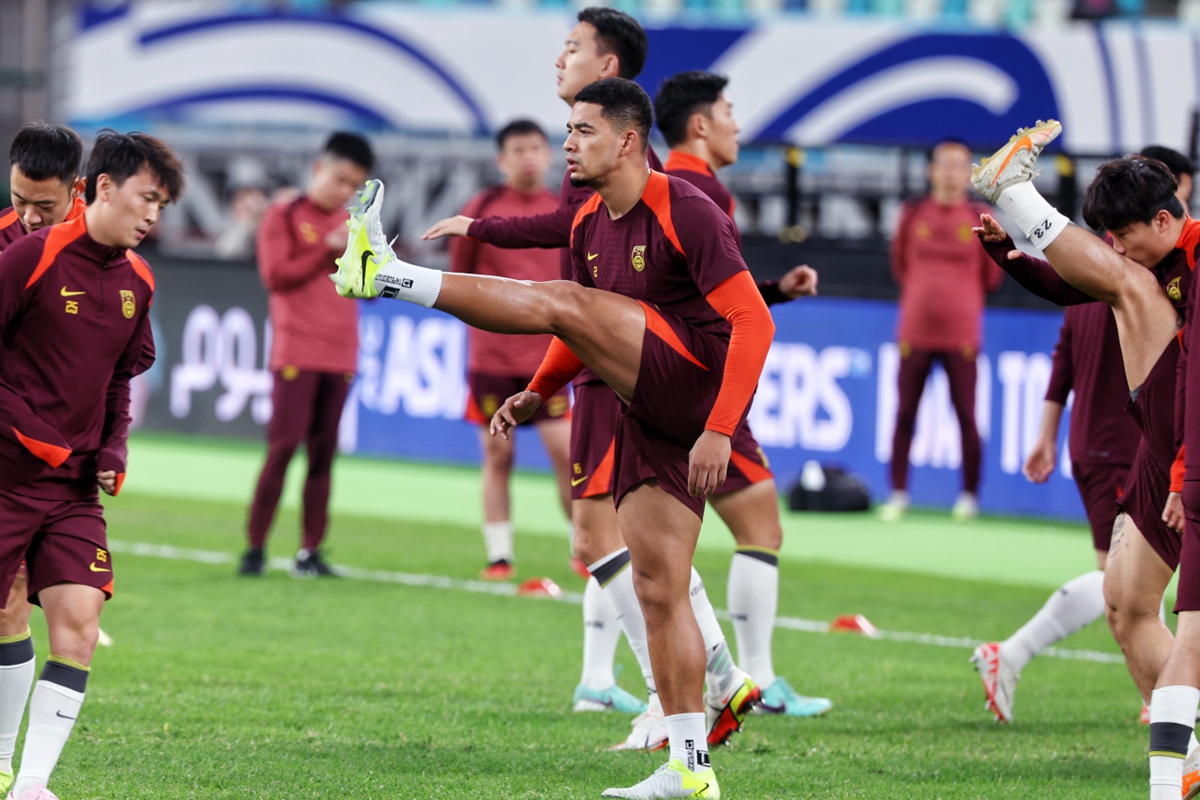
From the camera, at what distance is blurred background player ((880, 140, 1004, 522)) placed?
464 inches

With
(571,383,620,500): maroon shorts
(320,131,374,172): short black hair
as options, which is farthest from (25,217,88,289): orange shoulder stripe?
(320,131,374,172): short black hair

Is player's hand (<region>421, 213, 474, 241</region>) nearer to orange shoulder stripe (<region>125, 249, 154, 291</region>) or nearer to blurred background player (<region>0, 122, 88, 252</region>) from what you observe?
orange shoulder stripe (<region>125, 249, 154, 291</region>)

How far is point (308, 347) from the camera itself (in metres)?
9.35

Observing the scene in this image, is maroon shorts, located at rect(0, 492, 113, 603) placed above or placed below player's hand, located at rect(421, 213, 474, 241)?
below

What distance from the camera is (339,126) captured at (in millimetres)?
22828

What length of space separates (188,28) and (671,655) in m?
20.7

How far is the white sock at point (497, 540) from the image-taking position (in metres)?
9.45

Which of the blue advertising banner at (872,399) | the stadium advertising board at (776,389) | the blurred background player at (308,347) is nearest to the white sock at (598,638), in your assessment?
the blurred background player at (308,347)

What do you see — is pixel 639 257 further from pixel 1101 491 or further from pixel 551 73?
pixel 551 73

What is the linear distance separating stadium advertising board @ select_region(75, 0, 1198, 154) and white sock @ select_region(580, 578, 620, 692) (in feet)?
32.9

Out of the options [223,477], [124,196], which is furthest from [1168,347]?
[223,477]

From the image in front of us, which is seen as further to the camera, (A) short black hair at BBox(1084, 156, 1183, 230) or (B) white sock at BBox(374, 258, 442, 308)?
(A) short black hair at BBox(1084, 156, 1183, 230)

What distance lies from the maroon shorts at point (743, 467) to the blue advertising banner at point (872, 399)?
20.4 feet

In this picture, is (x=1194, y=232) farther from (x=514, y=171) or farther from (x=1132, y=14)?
A: (x=1132, y=14)
